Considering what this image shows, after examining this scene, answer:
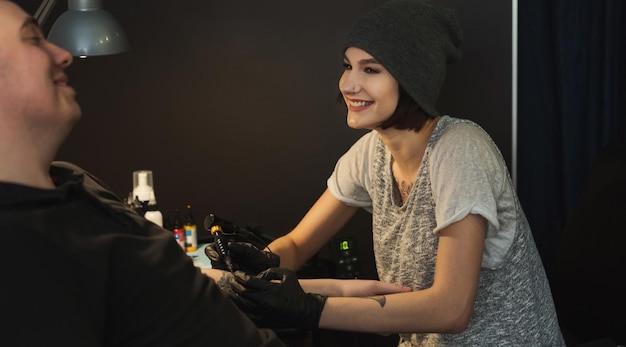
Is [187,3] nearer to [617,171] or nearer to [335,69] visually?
[335,69]

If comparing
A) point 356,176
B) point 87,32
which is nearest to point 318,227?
point 356,176

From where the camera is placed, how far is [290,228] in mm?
2930

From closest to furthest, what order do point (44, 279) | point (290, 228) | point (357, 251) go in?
1. point (44, 279)
2. point (357, 251)
3. point (290, 228)

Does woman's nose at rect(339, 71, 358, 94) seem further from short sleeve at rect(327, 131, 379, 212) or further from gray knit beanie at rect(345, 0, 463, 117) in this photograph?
short sleeve at rect(327, 131, 379, 212)

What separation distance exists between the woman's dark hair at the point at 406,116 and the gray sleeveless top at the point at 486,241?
0.16ft

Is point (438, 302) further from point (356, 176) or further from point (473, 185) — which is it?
point (356, 176)

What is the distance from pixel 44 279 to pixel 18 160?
0.18 meters

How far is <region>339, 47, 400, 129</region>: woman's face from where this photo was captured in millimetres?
2027

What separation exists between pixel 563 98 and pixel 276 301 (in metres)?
1.43

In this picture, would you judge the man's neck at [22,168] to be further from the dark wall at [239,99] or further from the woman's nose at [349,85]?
the dark wall at [239,99]

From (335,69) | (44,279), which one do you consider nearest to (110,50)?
A: (335,69)

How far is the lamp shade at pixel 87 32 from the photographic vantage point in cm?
228

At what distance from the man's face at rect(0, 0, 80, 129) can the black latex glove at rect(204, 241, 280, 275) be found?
736mm

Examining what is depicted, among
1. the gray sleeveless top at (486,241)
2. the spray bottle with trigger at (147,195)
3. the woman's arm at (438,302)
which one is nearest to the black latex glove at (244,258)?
the woman's arm at (438,302)
